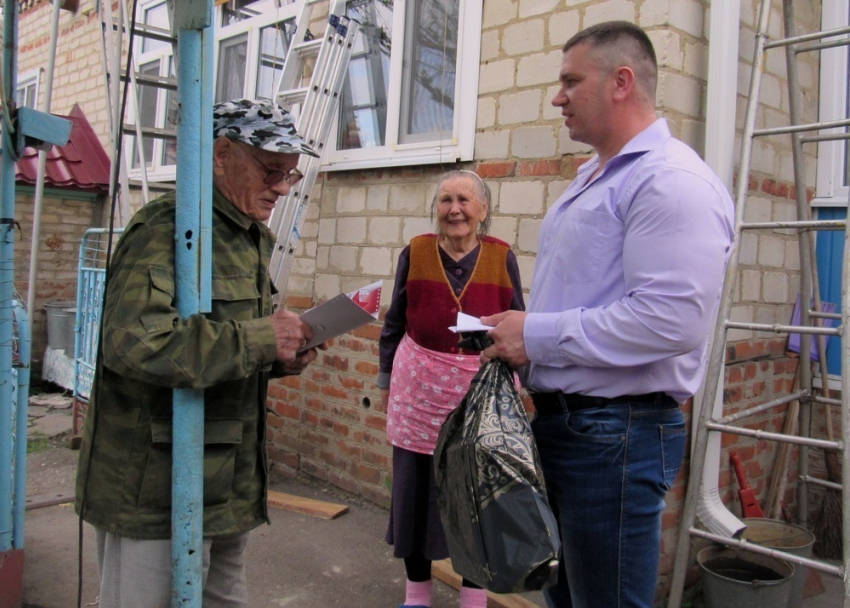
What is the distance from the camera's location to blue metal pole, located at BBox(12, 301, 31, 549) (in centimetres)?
293

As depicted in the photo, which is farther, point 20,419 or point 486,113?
point 486,113

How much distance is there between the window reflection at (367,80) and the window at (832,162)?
247 centimetres

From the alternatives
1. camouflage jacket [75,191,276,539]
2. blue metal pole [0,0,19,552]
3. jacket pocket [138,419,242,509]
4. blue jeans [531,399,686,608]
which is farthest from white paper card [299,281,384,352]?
blue metal pole [0,0,19,552]

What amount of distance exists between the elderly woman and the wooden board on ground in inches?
8.6

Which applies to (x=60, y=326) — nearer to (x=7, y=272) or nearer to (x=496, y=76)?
(x=7, y=272)

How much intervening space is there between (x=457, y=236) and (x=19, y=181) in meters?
6.59

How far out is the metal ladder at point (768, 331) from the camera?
8.18 feet

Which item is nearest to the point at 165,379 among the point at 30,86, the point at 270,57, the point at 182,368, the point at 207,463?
the point at 182,368

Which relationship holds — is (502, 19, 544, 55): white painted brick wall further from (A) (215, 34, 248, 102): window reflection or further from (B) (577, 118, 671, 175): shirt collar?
(A) (215, 34, 248, 102): window reflection

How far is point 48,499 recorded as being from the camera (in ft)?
14.7

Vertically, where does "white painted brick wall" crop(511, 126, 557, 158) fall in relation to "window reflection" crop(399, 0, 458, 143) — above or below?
below

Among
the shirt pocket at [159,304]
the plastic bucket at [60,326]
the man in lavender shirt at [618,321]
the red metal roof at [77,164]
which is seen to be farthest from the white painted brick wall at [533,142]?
the red metal roof at [77,164]

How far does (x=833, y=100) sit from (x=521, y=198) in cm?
181

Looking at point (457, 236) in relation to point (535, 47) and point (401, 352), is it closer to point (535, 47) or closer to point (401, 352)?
point (401, 352)
